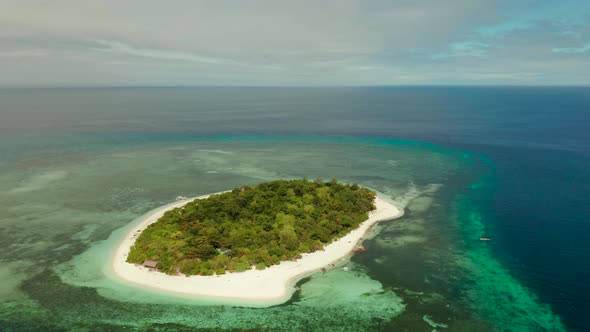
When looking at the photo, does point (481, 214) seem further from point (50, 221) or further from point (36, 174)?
point (36, 174)

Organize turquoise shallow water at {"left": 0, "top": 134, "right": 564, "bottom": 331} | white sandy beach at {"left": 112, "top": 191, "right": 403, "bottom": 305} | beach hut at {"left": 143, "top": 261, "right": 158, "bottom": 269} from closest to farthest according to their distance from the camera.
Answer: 1. turquoise shallow water at {"left": 0, "top": 134, "right": 564, "bottom": 331}
2. white sandy beach at {"left": 112, "top": 191, "right": 403, "bottom": 305}
3. beach hut at {"left": 143, "top": 261, "right": 158, "bottom": 269}

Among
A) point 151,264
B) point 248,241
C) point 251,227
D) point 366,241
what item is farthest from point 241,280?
point 366,241

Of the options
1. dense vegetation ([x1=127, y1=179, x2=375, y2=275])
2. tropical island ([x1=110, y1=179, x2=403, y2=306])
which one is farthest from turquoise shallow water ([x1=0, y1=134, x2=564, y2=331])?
dense vegetation ([x1=127, y1=179, x2=375, y2=275])

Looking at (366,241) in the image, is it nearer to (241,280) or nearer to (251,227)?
(251,227)

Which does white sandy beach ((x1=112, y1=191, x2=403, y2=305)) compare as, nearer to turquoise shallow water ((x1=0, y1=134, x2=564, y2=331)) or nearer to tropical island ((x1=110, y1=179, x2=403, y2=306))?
tropical island ((x1=110, y1=179, x2=403, y2=306))

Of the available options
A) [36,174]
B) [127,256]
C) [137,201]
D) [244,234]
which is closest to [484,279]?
[244,234]

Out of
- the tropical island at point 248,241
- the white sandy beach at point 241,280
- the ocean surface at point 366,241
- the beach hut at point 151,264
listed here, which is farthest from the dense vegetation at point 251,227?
the ocean surface at point 366,241
